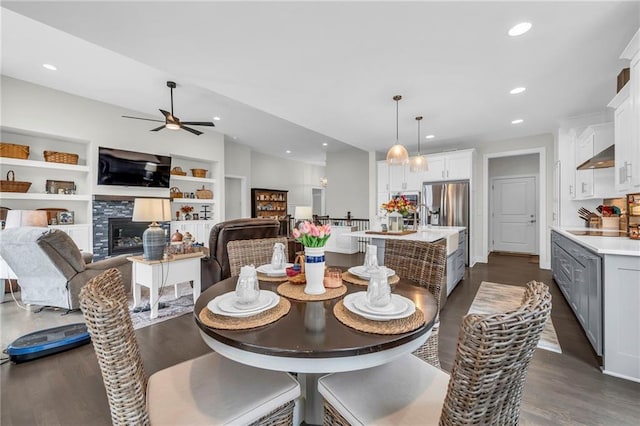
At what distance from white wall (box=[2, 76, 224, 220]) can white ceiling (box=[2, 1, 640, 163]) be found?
0.22 meters

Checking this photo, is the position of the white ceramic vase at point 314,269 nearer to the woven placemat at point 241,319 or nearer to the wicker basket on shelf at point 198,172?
the woven placemat at point 241,319

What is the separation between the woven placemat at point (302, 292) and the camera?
4.41 feet

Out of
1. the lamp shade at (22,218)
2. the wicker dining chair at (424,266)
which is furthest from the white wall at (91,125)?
the wicker dining chair at (424,266)

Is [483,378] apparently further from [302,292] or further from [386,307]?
[302,292]

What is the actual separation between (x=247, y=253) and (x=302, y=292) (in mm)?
888

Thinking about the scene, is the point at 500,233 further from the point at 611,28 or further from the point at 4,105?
the point at 4,105

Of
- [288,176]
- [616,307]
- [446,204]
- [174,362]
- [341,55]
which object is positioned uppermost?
[341,55]

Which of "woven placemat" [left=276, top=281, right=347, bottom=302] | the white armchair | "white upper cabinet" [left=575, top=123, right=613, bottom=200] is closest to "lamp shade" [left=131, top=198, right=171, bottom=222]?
the white armchair

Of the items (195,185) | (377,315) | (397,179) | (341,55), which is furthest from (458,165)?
(195,185)

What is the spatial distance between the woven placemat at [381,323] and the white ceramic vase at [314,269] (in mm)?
260

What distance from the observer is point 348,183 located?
832 cm

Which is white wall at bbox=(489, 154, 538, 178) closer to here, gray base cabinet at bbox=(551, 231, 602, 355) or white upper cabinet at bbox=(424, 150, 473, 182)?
white upper cabinet at bbox=(424, 150, 473, 182)

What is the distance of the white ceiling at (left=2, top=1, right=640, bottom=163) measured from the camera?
6.63 ft

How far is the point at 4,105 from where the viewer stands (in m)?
3.95
